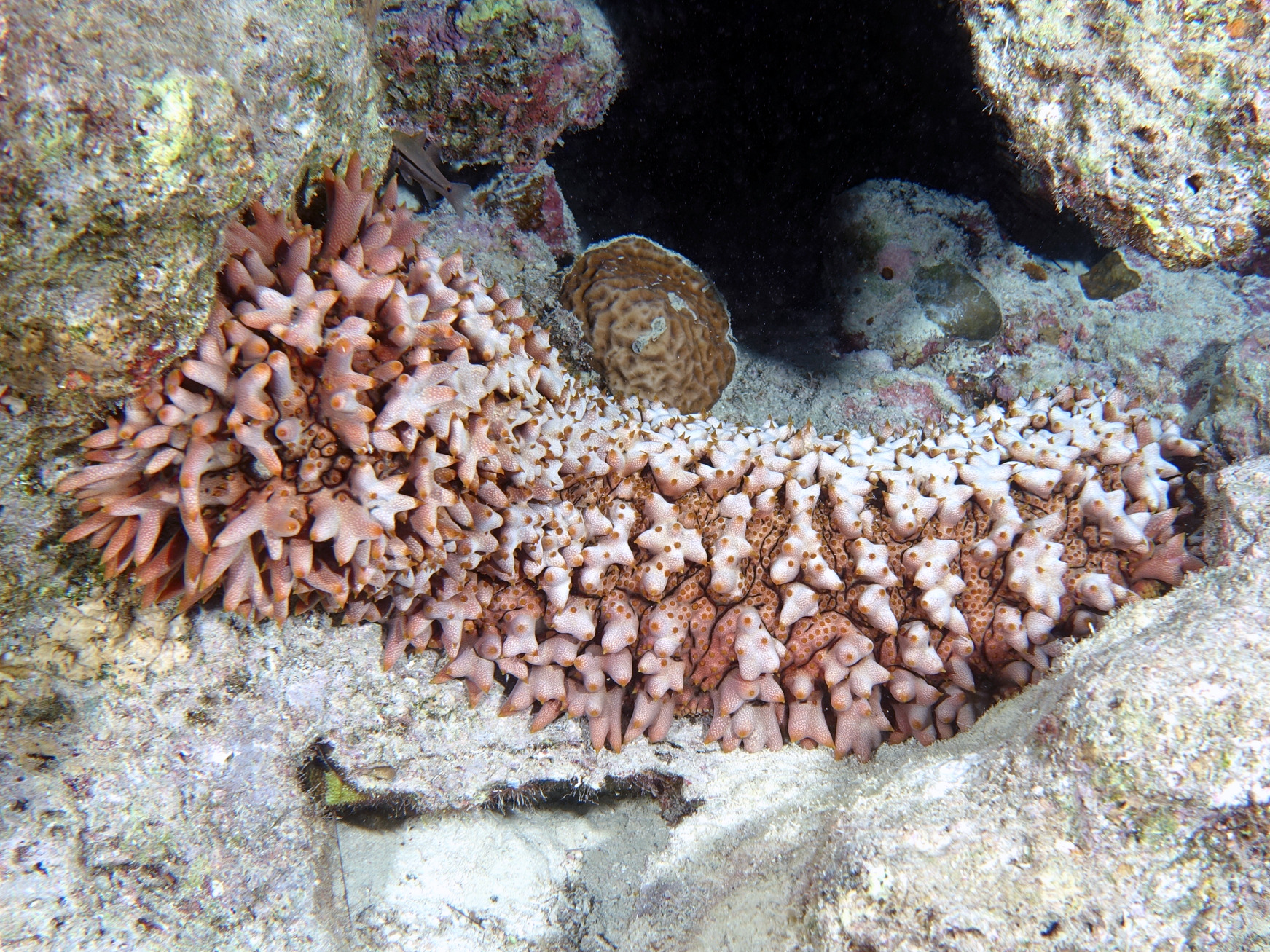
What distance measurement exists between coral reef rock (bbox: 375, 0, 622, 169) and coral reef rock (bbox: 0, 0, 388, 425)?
141 cm

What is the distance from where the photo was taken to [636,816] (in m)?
2.80

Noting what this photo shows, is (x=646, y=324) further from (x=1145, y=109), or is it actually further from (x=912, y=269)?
(x=1145, y=109)

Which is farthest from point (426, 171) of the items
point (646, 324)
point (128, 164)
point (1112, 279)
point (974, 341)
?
point (1112, 279)

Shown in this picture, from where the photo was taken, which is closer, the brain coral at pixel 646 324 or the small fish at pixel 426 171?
the small fish at pixel 426 171

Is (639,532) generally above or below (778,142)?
below

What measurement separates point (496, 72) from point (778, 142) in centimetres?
241

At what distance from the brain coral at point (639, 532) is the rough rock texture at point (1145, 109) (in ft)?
2.69

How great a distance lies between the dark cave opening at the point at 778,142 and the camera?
4.23m

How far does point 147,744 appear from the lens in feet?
7.11

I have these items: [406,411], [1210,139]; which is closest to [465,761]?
[406,411]

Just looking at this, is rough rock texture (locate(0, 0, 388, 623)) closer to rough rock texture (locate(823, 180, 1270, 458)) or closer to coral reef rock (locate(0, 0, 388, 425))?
coral reef rock (locate(0, 0, 388, 425))

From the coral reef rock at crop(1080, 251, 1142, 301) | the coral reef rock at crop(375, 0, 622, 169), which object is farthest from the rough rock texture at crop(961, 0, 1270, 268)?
the coral reef rock at crop(1080, 251, 1142, 301)

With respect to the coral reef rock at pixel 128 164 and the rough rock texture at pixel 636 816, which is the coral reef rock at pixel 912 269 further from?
the coral reef rock at pixel 128 164

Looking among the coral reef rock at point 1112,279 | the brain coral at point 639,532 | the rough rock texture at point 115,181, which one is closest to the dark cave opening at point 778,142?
the coral reef rock at point 1112,279
